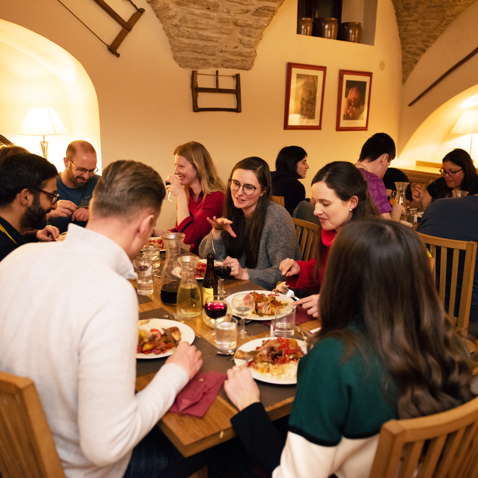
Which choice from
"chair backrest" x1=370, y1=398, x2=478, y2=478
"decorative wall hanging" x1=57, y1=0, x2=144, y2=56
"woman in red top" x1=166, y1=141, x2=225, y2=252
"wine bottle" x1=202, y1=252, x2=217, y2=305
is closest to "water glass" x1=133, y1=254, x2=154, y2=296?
"wine bottle" x1=202, y1=252, x2=217, y2=305

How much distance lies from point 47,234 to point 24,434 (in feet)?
5.31

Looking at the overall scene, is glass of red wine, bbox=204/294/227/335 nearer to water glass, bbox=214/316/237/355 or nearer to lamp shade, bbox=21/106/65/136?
water glass, bbox=214/316/237/355

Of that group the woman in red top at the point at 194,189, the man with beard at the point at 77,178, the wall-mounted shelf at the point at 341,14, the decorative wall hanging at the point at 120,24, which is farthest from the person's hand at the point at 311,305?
the wall-mounted shelf at the point at 341,14

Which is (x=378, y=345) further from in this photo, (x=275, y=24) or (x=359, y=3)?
(x=359, y=3)

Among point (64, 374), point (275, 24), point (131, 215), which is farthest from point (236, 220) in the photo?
point (275, 24)

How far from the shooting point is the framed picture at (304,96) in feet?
16.6

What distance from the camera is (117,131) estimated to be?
4027mm

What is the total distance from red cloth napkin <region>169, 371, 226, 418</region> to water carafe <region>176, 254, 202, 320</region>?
16.6 inches

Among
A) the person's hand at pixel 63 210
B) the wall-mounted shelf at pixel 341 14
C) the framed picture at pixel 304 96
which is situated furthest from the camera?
the wall-mounted shelf at pixel 341 14

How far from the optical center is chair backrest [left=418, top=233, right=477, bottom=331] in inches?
92.2

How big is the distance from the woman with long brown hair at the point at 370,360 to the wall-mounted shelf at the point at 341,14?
16.5 ft

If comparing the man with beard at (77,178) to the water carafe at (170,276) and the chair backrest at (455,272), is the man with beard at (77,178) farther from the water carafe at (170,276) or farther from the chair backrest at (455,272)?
the chair backrest at (455,272)

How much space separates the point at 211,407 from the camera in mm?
1218

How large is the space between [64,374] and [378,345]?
70 cm
